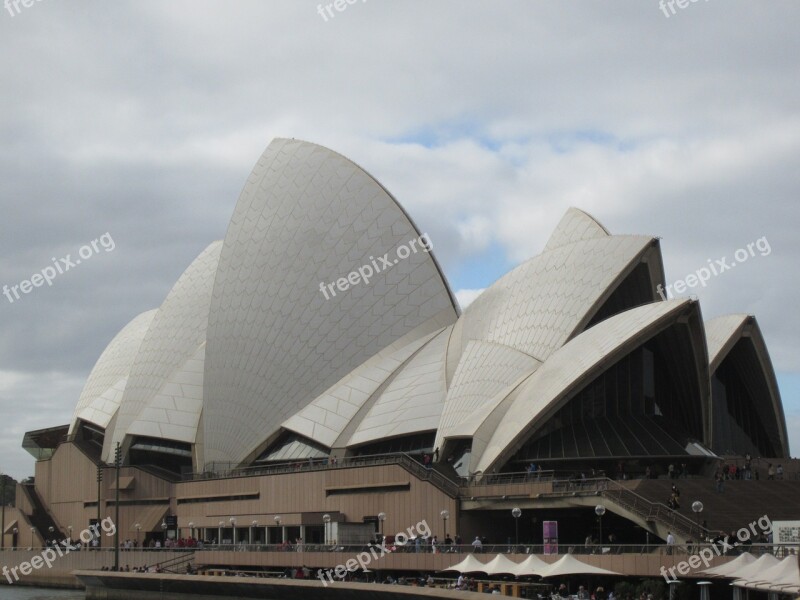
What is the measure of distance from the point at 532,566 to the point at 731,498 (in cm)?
798

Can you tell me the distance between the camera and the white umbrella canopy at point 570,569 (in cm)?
2902

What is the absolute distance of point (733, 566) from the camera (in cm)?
2492

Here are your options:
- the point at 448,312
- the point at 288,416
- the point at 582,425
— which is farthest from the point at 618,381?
the point at 288,416

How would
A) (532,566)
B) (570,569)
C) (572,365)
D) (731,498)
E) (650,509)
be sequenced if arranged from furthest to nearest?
(572,365) → (731,498) → (650,509) → (532,566) → (570,569)

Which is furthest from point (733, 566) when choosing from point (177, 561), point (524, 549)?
point (177, 561)

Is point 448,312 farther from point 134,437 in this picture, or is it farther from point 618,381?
point 134,437

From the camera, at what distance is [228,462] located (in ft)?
175

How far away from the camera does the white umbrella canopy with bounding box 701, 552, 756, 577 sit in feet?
80.9

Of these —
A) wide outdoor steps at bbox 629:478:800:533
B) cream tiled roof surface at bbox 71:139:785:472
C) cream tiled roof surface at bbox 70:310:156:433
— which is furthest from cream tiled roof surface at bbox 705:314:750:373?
cream tiled roof surface at bbox 70:310:156:433

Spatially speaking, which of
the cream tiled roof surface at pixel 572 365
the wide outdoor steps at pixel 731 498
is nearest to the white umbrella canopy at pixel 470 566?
the wide outdoor steps at pixel 731 498

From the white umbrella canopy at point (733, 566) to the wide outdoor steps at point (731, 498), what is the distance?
23.3 feet

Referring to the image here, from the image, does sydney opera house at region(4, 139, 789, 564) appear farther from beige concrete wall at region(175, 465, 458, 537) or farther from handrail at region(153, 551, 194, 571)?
handrail at region(153, 551, 194, 571)

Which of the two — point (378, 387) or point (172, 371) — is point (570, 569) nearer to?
point (378, 387)

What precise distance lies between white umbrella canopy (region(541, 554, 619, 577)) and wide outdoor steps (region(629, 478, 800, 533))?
493cm
